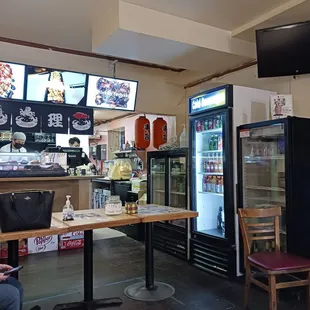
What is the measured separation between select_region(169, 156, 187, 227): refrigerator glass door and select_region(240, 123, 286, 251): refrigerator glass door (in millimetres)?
1207

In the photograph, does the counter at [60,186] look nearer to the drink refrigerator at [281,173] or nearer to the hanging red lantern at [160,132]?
the hanging red lantern at [160,132]

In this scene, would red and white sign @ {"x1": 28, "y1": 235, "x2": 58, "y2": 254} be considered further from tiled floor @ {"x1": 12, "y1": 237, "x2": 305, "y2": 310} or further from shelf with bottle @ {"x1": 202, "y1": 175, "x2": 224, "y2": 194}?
shelf with bottle @ {"x1": 202, "y1": 175, "x2": 224, "y2": 194}

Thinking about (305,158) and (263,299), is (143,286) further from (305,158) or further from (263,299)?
(305,158)

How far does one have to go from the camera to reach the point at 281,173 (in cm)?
374

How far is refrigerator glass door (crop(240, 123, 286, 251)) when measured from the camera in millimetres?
3693

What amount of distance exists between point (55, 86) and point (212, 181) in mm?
2601

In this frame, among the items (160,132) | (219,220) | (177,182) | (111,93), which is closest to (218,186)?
(219,220)

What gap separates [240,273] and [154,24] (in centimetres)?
300

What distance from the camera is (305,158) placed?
3363 mm

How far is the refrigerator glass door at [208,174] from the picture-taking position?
4219 millimetres

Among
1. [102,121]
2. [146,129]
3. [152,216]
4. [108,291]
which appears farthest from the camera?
[102,121]

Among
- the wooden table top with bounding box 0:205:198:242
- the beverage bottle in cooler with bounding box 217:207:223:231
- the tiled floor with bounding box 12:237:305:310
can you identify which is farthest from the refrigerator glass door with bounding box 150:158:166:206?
the wooden table top with bounding box 0:205:198:242

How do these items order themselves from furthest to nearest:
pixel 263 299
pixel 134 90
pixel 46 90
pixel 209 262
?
pixel 134 90 → pixel 46 90 → pixel 209 262 → pixel 263 299

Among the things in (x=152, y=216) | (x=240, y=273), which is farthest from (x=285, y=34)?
(x=240, y=273)
